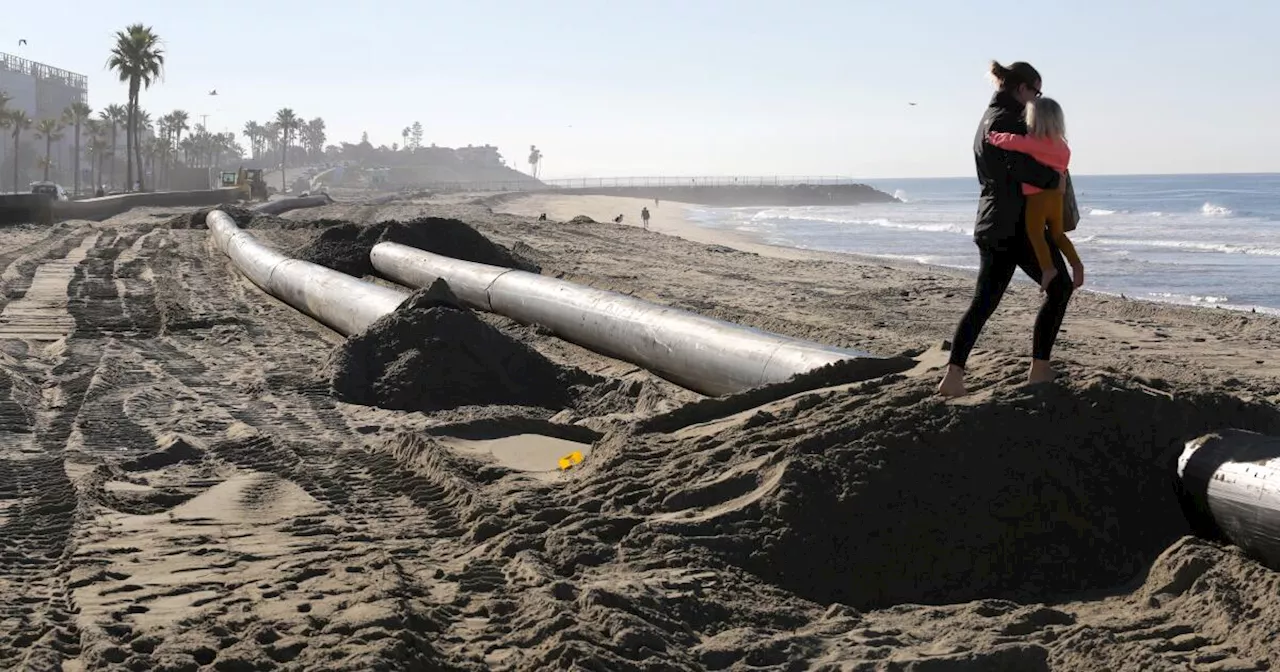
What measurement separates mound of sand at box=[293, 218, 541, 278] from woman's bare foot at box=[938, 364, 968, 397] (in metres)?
12.0

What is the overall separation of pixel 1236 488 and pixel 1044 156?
1.62 meters

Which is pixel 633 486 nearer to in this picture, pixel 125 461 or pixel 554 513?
pixel 554 513

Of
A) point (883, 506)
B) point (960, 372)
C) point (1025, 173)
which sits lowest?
point (883, 506)

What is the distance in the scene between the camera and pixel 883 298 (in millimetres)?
16828

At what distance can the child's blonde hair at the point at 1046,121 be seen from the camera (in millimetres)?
5145

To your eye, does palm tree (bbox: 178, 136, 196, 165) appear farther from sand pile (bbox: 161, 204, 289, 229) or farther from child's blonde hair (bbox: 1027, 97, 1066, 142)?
child's blonde hair (bbox: 1027, 97, 1066, 142)

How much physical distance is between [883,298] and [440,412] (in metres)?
10.1

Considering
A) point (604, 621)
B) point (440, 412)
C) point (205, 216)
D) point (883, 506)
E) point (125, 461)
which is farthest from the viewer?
point (205, 216)

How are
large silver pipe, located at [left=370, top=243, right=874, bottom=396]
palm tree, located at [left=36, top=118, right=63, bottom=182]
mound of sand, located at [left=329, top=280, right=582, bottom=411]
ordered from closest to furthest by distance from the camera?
large silver pipe, located at [left=370, top=243, right=874, bottom=396] → mound of sand, located at [left=329, top=280, right=582, bottom=411] → palm tree, located at [left=36, top=118, right=63, bottom=182]

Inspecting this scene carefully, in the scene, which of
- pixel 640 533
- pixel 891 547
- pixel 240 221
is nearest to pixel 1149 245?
pixel 240 221

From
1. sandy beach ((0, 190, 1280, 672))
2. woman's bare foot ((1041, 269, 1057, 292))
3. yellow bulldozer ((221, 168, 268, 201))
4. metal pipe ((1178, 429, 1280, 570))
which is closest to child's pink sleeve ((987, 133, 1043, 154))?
woman's bare foot ((1041, 269, 1057, 292))

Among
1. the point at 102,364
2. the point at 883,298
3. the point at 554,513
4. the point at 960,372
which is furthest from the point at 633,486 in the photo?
the point at 883,298

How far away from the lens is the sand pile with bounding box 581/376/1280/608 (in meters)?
4.58

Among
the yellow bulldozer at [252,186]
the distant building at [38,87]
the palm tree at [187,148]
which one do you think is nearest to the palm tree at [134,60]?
the yellow bulldozer at [252,186]
